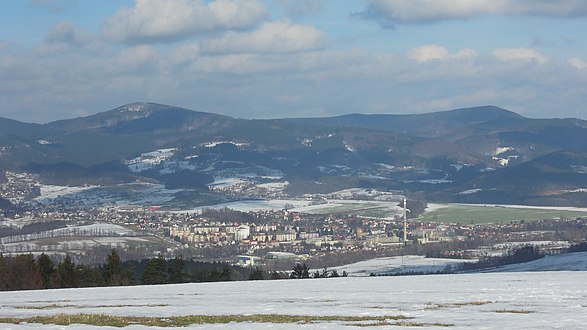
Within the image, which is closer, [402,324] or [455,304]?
[402,324]

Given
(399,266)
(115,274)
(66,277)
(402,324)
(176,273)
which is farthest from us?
(399,266)

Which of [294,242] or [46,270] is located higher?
[294,242]

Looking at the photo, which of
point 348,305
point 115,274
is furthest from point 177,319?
point 115,274

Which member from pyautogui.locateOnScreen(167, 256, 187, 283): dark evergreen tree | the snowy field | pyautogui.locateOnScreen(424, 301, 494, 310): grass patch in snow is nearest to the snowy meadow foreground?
pyautogui.locateOnScreen(424, 301, 494, 310): grass patch in snow

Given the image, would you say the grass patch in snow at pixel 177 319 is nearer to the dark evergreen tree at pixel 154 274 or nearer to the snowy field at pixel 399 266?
the dark evergreen tree at pixel 154 274

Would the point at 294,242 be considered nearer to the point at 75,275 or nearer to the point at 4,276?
the point at 75,275

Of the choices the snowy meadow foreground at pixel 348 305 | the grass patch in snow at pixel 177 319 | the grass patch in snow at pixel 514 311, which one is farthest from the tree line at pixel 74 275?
the grass patch in snow at pixel 514 311
